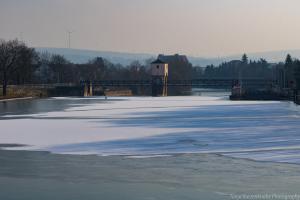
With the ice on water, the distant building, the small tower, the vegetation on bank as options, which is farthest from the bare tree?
the ice on water

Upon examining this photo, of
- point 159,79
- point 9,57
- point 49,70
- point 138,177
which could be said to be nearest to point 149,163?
point 138,177

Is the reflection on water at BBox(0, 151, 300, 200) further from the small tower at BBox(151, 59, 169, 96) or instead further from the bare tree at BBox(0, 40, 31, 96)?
the small tower at BBox(151, 59, 169, 96)

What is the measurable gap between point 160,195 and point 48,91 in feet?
343

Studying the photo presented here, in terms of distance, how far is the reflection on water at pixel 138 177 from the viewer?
13.3 metres

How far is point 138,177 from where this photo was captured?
15.4 m

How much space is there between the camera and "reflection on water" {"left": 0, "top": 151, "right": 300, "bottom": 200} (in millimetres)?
13282

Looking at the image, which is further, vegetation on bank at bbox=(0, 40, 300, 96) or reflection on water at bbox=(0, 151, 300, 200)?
vegetation on bank at bbox=(0, 40, 300, 96)

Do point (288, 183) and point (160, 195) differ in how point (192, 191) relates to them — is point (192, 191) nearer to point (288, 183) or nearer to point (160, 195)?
point (160, 195)

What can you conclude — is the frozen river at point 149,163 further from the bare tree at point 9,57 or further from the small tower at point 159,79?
the small tower at point 159,79

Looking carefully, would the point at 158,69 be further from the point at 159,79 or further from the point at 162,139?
the point at 162,139

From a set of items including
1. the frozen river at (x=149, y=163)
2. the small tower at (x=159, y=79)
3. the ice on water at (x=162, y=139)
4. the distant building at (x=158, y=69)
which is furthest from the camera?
the distant building at (x=158, y=69)

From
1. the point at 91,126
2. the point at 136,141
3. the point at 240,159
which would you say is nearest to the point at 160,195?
the point at 240,159

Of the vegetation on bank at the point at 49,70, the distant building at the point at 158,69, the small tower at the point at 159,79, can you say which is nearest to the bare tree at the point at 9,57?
the vegetation on bank at the point at 49,70

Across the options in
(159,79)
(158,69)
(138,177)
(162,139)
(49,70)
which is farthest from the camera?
(49,70)
